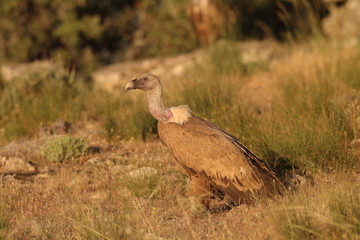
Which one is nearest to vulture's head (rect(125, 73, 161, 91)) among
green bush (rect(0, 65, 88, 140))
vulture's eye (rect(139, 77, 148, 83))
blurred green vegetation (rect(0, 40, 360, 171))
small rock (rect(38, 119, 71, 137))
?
vulture's eye (rect(139, 77, 148, 83))

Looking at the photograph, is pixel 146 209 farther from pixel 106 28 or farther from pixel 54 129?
pixel 106 28

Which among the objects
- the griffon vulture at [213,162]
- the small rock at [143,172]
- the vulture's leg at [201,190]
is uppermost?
the griffon vulture at [213,162]

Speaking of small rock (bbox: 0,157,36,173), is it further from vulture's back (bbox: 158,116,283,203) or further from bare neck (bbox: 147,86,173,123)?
vulture's back (bbox: 158,116,283,203)

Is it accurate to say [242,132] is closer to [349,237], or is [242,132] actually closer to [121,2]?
[349,237]

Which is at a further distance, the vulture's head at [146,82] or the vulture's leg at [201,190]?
the vulture's head at [146,82]

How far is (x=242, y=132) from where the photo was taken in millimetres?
8219

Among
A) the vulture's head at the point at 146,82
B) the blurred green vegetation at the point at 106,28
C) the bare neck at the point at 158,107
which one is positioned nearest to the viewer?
the bare neck at the point at 158,107

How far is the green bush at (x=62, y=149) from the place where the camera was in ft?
27.9

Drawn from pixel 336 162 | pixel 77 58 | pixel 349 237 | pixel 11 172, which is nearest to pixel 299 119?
pixel 336 162

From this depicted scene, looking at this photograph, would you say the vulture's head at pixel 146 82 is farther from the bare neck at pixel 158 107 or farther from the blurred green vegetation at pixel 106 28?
the blurred green vegetation at pixel 106 28

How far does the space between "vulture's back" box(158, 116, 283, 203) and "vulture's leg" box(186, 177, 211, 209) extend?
91mm

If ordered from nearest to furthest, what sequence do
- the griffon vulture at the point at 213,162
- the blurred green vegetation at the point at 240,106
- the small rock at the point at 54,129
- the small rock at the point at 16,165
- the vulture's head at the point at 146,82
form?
1. the griffon vulture at the point at 213,162
2. the vulture's head at the point at 146,82
3. the blurred green vegetation at the point at 240,106
4. the small rock at the point at 16,165
5. the small rock at the point at 54,129

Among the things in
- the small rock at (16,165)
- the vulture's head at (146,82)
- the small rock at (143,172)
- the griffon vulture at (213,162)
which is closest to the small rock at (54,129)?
the small rock at (16,165)

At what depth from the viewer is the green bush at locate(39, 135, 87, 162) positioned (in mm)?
8500
